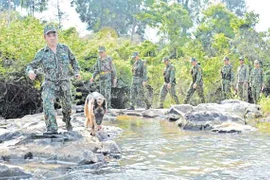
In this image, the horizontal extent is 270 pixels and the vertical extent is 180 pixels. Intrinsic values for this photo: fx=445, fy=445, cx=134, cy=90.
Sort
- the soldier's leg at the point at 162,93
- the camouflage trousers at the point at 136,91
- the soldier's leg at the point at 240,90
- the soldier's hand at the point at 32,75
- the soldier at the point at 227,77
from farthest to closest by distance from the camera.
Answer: the soldier's leg at the point at 240,90 → the soldier at the point at 227,77 → the soldier's leg at the point at 162,93 → the camouflage trousers at the point at 136,91 → the soldier's hand at the point at 32,75

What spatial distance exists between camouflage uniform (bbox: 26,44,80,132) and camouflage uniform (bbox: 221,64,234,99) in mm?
10917

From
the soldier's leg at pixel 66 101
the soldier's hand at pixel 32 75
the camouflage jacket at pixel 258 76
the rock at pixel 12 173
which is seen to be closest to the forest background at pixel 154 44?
the camouflage jacket at pixel 258 76

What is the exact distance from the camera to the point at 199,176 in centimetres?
653

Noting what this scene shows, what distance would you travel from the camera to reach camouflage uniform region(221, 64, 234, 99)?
1788 cm

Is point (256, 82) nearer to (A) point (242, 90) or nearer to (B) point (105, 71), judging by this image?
(A) point (242, 90)

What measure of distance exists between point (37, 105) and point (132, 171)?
9.45 meters

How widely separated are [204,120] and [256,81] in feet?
19.7

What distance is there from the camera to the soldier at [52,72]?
774 cm

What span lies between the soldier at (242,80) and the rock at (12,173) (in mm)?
12873

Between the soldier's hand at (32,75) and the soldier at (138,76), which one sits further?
the soldier at (138,76)

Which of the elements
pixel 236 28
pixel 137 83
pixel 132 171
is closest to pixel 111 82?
pixel 137 83

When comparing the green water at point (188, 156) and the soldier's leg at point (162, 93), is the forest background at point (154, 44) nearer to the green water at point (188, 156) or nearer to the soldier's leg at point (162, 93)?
the soldier's leg at point (162, 93)

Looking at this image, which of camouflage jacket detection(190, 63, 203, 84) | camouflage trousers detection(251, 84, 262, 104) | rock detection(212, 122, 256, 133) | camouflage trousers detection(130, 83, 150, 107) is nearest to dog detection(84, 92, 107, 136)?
rock detection(212, 122, 256, 133)

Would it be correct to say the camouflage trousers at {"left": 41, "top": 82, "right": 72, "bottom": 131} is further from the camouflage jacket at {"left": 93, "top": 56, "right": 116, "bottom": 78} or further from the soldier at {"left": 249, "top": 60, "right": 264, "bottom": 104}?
the soldier at {"left": 249, "top": 60, "right": 264, "bottom": 104}
